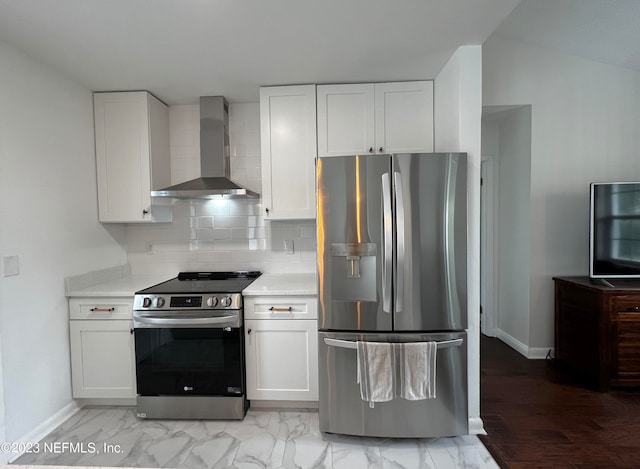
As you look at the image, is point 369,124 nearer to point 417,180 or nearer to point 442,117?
point 442,117

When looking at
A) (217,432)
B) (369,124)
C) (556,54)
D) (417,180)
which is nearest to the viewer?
(417,180)

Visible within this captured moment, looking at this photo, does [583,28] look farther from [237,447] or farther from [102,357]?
[102,357]

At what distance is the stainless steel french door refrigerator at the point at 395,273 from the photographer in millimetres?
1886

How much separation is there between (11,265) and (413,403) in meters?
2.54

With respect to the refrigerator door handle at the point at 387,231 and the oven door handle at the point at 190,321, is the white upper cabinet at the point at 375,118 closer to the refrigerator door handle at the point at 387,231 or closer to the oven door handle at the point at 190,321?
the refrigerator door handle at the point at 387,231

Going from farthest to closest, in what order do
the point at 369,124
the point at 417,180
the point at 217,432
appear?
the point at 369,124, the point at 217,432, the point at 417,180

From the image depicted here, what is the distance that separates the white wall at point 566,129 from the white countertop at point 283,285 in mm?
2162

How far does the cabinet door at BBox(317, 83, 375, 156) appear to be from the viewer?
249 centimetres

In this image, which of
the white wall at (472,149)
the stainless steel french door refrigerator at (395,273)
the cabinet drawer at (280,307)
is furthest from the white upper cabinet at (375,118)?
the cabinet drawer at (280,307)

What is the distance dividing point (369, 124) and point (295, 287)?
1384 millimetres

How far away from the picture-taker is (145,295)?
87.5 inches

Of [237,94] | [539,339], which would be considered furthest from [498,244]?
[237,94]

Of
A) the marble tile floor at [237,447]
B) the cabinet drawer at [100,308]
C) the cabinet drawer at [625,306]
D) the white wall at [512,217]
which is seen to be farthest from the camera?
the white wall at [512,217]

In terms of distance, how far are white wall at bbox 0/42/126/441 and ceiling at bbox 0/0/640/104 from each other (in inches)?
8.8
